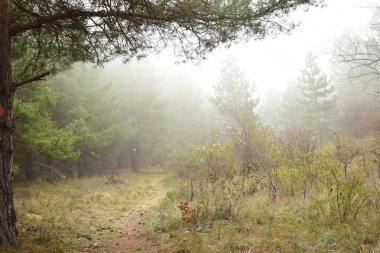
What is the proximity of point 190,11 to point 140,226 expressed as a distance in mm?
5407

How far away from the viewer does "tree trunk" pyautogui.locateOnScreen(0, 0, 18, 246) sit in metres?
4.99

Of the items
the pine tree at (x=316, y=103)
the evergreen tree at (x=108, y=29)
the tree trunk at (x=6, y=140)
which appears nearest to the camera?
the tree trunk at (x=6, y=140)

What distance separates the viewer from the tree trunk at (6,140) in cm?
499

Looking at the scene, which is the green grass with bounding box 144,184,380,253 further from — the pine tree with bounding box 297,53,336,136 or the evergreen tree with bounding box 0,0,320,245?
the pine tree with bounding box 297,53,336,136

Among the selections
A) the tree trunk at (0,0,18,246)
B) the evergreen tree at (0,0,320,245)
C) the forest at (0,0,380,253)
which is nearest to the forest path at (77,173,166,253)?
the forest at (0,0,380,253)

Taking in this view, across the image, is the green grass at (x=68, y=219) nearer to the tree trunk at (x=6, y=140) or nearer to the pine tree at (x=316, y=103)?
the tree trunk at (x=6, y=140)

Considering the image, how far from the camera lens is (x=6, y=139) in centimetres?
519

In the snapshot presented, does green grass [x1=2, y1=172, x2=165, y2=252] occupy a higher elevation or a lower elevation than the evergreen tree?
lower

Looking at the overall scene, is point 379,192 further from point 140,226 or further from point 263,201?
point 140,226

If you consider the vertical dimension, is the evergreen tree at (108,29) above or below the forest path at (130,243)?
above

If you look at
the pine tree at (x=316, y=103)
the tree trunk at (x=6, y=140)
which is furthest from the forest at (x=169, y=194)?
the pine tree at (x=316, y=103)

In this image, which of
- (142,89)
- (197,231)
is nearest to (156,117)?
(142,89)

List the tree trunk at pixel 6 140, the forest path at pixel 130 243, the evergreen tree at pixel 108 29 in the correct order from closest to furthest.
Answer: the tree trunk at pixel 6 140
the evergreen tree at pixel 108 29
the forest path at pixel 130 243

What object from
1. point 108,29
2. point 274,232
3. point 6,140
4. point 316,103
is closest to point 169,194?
point 274,232
